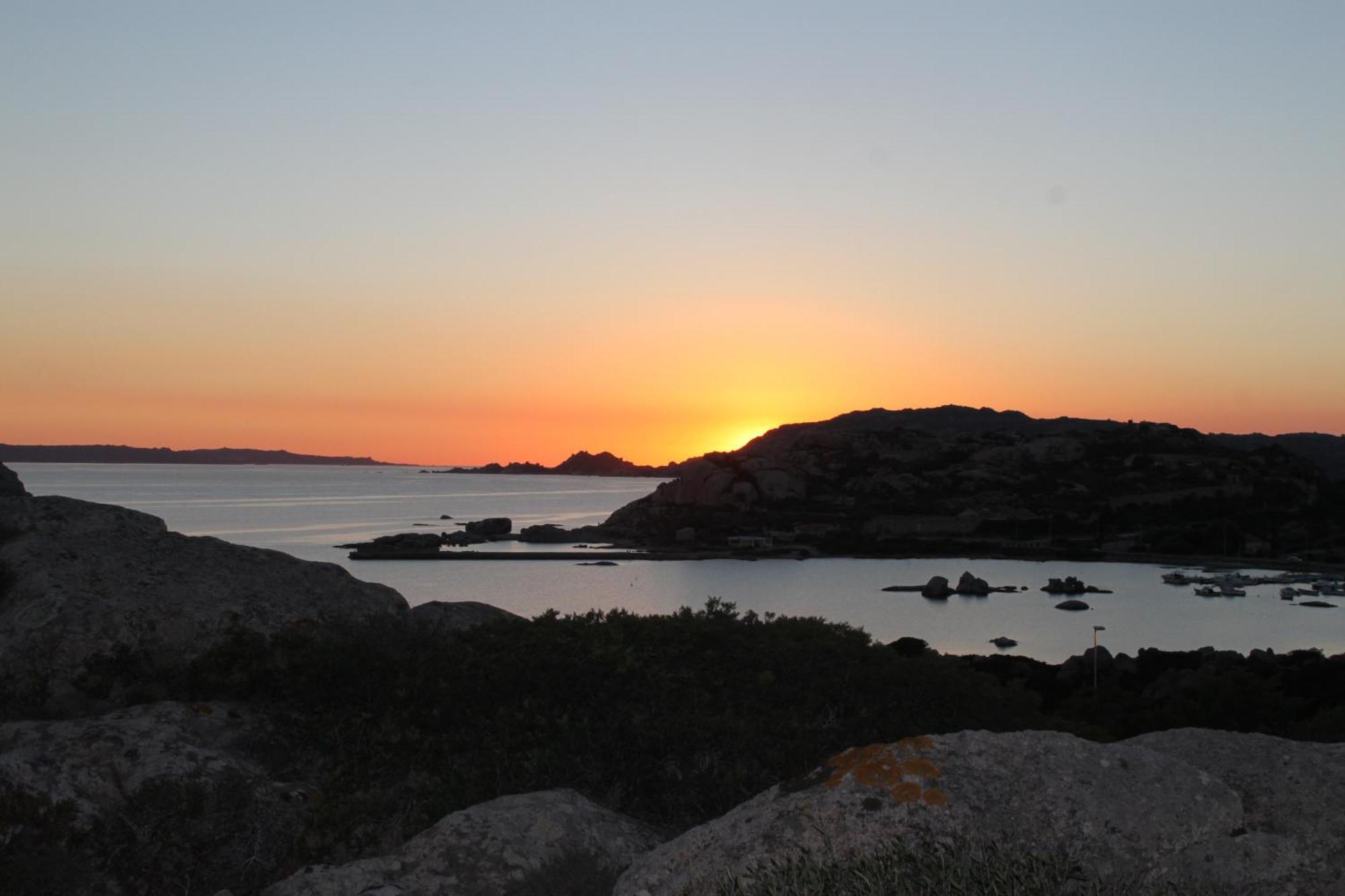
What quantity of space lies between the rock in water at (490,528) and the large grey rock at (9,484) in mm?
147742

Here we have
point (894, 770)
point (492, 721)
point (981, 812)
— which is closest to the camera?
point (981, 812)

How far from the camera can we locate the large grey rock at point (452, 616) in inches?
431

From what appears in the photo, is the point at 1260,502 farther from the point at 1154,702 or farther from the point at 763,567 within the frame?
the point at 1154,702

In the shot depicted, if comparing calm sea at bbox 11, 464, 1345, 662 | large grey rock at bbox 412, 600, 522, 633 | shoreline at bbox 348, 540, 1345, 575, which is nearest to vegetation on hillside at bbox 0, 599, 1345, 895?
large grey rock at bbox 412, 600, 522, 633

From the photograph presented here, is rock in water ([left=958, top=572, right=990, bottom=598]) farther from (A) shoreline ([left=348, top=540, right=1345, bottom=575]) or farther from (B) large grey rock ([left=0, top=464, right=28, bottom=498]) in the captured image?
(B) large grey rock ([left=0, top=464, right=28, bottom=498])

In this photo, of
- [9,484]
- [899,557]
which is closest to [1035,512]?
[899,557]

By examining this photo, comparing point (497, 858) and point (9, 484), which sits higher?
point (9, 484)

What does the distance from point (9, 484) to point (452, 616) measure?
9355mm

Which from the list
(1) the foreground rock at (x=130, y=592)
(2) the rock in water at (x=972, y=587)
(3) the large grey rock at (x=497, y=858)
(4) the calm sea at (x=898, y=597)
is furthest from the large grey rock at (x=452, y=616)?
(2) the rock in water at (x=972, y=587)

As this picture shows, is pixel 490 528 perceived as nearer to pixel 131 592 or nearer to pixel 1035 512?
pixel 1035 512

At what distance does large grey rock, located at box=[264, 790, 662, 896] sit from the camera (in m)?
5.97

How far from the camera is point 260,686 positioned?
9320 millimetres

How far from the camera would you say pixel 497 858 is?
6.18 metres

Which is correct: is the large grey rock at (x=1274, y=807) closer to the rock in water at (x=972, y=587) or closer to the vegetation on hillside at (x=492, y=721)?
the vegetation on hillside at (x=492, y=721)
